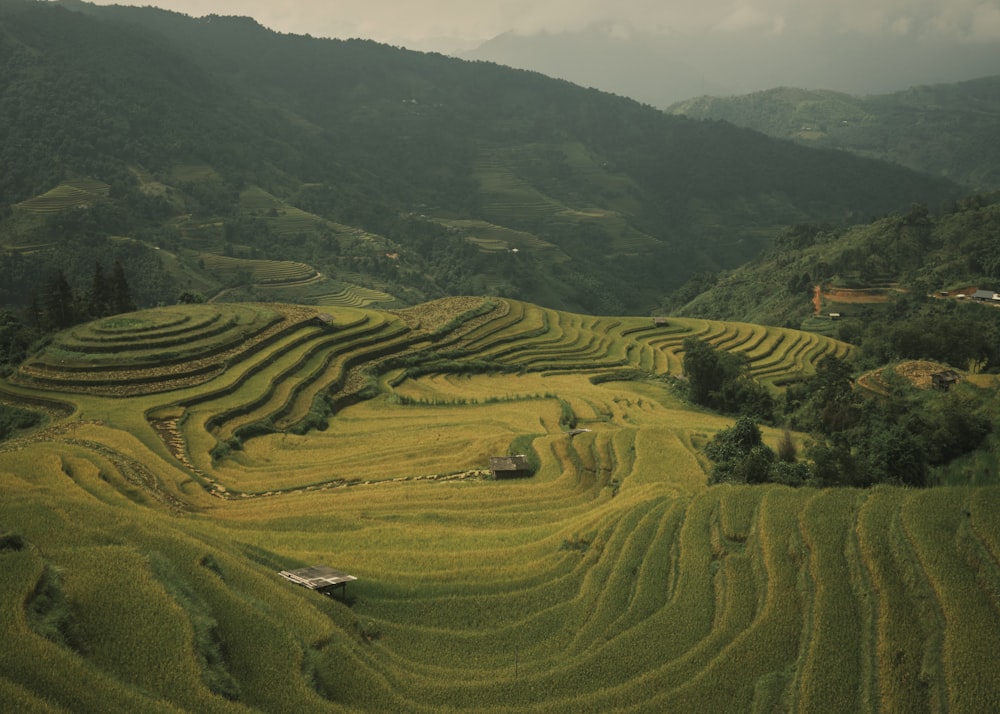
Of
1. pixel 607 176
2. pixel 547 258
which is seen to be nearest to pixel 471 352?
pixel 547 258

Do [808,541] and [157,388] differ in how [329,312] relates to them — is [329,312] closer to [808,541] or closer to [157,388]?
[157,388]

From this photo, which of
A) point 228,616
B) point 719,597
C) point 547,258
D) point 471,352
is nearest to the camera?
point 228,616

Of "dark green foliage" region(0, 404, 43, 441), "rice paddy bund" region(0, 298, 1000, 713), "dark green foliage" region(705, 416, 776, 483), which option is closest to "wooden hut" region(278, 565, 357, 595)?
"rice paddy bund" region(0, 298, 1000, 713)

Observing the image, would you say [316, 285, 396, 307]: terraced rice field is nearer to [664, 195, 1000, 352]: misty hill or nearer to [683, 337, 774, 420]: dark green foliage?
[664, 195, 1000, 352]: misty hill

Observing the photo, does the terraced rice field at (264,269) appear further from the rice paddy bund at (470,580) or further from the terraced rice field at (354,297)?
the rice paddy bund at (470,580)

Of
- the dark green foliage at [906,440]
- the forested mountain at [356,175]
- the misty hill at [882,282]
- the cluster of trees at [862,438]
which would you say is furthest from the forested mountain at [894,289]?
the forested mountain at [356,175]

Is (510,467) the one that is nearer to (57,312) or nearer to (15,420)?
(15,420)

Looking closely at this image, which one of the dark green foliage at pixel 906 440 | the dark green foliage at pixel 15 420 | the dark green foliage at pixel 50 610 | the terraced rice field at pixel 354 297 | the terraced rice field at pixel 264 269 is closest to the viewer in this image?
the dark green foliage at pixel 50 610
